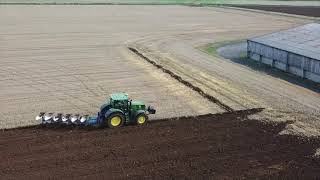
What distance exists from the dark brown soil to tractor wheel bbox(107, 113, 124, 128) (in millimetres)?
323

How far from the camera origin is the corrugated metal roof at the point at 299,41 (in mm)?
28438

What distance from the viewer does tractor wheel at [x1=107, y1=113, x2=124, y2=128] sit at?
17734mm

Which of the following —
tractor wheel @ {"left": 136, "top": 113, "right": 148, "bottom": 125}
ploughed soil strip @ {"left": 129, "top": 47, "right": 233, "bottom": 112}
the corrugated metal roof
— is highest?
the corrugated metal roof

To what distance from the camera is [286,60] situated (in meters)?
29.5

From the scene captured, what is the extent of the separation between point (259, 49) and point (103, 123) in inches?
723

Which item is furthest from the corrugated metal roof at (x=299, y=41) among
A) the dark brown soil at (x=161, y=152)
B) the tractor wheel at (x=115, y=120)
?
the tractor wheel at (x=115, y=120)

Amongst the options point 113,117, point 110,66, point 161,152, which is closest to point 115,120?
point 113,117

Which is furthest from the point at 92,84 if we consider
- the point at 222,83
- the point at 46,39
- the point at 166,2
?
the point at 166,2

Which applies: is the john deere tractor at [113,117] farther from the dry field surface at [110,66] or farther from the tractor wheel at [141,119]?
the dry field surface at [110,66]

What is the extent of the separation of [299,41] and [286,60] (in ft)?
7.63

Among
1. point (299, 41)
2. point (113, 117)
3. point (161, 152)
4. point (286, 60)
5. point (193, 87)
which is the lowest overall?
point (193, 87)

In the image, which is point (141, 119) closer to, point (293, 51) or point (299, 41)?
point (293, 51)

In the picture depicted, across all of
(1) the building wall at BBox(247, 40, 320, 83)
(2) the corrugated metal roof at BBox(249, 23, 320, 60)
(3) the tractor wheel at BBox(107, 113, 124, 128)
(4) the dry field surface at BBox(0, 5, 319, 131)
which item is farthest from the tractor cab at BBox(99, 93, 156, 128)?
(2) the corrugated metal roof at BBox(249, 23, 320, 60)

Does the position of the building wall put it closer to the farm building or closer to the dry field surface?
the farm building
